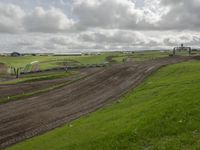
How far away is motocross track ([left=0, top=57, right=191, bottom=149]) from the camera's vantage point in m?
25.2

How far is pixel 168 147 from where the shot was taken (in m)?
13.6

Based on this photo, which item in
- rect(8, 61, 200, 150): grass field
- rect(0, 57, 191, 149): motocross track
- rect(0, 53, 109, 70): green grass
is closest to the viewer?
rect(8, 61, 200, 150): grass field

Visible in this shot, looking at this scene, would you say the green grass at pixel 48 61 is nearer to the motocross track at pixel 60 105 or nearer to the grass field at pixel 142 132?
the motocross track at pixel 60 105

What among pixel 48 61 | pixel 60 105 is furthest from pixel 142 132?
pixel 48 61

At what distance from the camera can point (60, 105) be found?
112ft

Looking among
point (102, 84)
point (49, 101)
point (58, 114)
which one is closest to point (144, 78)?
point (102, 84)

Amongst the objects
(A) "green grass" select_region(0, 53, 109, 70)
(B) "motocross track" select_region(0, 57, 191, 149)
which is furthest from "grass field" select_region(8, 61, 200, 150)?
(A) "green grass" select_region(0, 53, 109, 70)

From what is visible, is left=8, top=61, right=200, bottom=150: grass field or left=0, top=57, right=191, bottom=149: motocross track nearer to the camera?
left=8, top=61, right=200, bottom=150: grass field

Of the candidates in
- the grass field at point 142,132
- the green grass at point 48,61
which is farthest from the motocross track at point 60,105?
the green grass at point 48,61

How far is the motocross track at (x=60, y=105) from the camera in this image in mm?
25248

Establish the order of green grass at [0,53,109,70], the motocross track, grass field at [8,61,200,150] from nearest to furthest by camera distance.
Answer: grass field at [8,61,200,150] → the motocross track → green grass at [0,53,109,70]

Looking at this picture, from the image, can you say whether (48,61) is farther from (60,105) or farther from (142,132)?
(142,132)

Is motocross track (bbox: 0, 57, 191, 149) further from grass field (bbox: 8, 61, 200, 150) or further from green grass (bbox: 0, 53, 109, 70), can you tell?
green grass (bbox: 0, 53, 109, 70)

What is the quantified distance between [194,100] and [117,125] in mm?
5295
